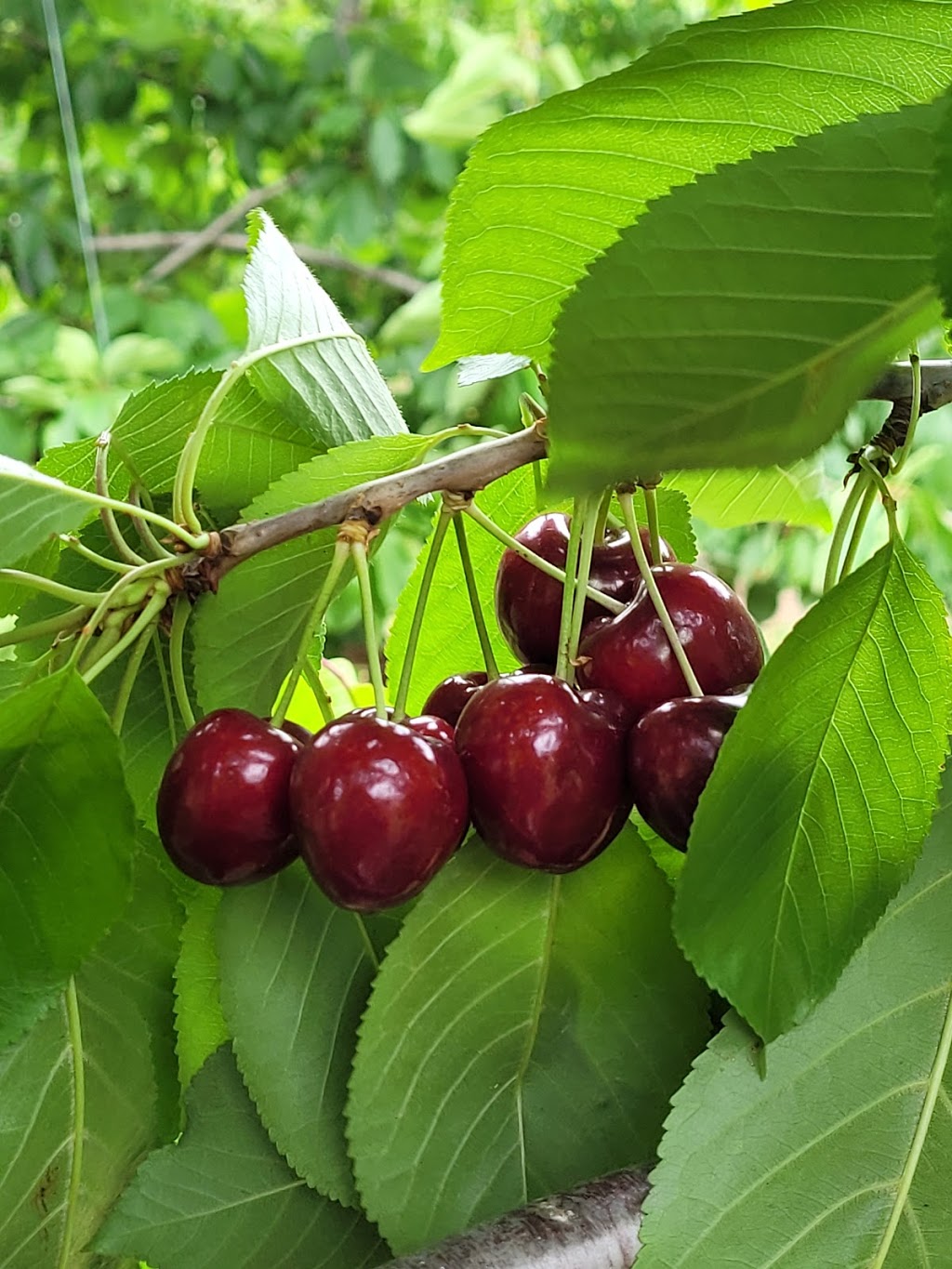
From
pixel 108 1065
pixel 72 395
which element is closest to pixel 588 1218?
pixel 108 1065

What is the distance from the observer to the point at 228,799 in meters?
0.36

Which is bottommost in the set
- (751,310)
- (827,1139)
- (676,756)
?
(827,1139)

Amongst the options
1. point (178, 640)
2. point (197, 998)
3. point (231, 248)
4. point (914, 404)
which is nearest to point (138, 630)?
point (178, 640)

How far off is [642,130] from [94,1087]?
0.34 m

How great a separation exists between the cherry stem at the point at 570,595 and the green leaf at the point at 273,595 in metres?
0.06

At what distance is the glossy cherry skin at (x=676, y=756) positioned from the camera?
35 cm

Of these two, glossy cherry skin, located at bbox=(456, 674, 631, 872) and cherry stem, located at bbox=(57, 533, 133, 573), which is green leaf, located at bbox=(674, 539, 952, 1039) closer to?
glossy cherry skin, located at bbox=(456, 674, 631, 872)

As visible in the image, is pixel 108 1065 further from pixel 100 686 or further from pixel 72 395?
pixel 72 395

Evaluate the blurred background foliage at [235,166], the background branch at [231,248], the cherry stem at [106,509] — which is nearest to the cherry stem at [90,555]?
the cherry stem at [106,509]

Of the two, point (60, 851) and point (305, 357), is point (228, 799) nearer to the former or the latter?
point (60, 851)

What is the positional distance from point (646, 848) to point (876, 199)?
22cm

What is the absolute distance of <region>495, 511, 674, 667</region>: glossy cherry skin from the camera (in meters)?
0.43

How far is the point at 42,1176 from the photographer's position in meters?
0.41

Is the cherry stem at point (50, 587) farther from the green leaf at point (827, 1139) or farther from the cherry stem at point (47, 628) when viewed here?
the green leaf at point (827, 1139)
